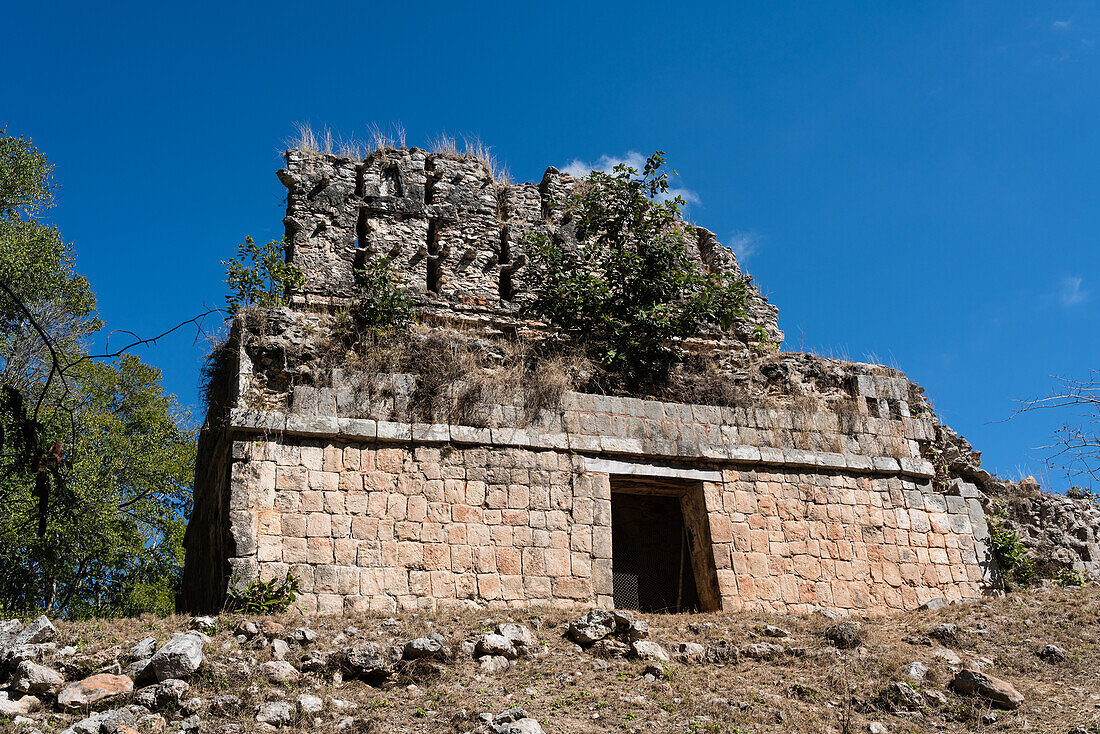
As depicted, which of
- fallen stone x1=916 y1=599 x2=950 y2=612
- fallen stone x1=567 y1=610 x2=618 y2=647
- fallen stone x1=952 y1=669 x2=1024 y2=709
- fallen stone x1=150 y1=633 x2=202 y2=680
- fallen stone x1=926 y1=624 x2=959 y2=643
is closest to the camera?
fallen stone x1=150 y1=633 x2=202 y2=680

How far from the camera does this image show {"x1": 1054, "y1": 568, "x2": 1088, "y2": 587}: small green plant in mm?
10922

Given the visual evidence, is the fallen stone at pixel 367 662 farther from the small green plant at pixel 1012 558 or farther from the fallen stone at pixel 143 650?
the small green plant at pixel 1012 558

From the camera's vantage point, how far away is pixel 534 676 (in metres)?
7.30

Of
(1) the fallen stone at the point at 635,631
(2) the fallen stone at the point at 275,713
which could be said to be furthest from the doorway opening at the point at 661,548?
(2) the fallen stone at the point at 275,713

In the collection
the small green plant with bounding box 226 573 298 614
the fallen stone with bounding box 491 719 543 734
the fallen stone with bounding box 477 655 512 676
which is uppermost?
the small green plant with bounding box 226 573 298 614

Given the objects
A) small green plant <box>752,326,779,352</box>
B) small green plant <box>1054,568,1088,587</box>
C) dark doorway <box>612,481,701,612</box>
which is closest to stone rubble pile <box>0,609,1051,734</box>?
dark doorway <box>612,481,701,612</box>

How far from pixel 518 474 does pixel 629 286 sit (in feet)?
11.8

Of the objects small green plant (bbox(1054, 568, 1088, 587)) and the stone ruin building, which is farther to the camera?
small green plant (bbox(1054, 568, 1088, 587))

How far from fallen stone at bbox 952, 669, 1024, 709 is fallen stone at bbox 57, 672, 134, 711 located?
6064 mm

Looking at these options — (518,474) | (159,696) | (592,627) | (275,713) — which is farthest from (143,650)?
(518,474)

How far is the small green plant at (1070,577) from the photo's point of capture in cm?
1092

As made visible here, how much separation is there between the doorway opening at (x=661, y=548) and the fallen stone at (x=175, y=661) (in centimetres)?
481

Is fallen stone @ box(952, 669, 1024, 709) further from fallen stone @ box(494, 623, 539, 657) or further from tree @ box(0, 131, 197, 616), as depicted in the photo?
tree @ box(0, 131, 197, 616)

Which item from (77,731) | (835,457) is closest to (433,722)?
(77,731)
